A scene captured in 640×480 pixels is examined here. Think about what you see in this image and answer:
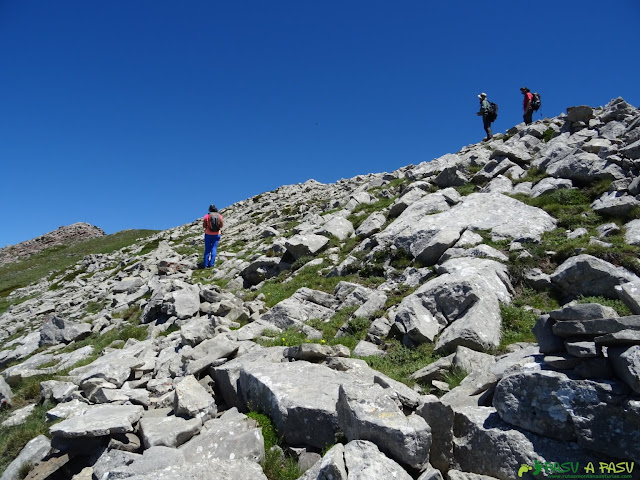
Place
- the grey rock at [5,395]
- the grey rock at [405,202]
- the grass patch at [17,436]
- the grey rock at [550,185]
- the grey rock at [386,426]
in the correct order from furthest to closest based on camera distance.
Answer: the grey rock at [405,202], the grey rock at [550,185], the grey rock at [5,395], the grass patch at [17,436], the grey rock at [386,426]

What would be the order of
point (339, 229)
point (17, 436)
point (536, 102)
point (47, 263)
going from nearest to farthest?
point (17, 436)
point (339, 229)
point (536, 102)
point (47, 263)

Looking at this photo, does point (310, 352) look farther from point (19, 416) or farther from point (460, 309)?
point (19, 416)

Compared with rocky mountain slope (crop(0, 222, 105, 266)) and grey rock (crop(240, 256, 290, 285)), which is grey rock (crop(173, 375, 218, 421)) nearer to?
grey rock (crop(240, 256, 290, 285))

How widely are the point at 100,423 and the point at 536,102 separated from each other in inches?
1473

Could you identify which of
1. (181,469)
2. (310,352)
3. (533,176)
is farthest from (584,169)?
(181,469)

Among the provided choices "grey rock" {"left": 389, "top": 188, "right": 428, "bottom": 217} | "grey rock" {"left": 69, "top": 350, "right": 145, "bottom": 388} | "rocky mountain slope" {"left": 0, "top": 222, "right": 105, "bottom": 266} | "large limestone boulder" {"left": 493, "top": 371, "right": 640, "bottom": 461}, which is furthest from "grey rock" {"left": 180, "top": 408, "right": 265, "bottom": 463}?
"rocky mountain slope" {"left": 0, "top": 222, "right": 105, "bottom": 266}

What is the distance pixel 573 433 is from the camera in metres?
5.27

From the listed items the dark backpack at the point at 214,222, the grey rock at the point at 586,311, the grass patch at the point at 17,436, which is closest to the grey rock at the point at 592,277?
the grey rock at the point at 586,311

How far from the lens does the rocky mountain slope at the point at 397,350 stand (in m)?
5.35

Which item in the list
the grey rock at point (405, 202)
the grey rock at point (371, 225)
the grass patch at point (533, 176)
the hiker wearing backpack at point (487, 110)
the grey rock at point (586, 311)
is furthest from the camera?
the hiker wearing backpack at point (487, 110)

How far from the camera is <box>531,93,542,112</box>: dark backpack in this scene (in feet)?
105

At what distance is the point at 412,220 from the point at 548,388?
13234 mm

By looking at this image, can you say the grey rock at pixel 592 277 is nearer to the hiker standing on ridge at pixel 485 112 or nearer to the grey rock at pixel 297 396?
the grey rock at pixel 297 396

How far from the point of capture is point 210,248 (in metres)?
25.8
